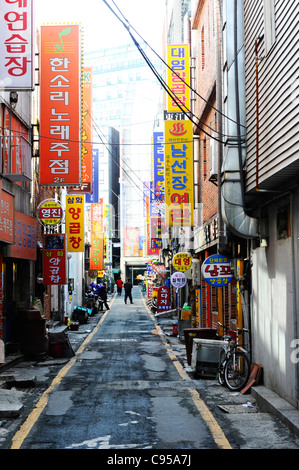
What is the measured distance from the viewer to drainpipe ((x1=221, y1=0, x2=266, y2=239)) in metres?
10.8

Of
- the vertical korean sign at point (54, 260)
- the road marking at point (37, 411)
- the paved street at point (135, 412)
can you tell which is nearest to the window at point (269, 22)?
the paved street at point (135, 412)

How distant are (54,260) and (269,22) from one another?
11286mm

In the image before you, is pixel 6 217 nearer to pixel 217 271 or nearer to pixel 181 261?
pixel 217 271

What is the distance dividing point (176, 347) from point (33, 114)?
865cm

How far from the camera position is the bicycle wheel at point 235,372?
10820mm

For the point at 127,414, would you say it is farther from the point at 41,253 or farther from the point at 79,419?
the point at 41,253

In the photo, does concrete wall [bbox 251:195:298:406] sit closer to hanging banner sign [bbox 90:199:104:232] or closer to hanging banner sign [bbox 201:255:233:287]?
hanging banner sign [bbox 201:255:233:287]

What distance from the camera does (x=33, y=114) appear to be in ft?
58.5

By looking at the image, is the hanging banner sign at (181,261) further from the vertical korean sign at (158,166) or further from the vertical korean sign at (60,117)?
the vertical korean sign at (158,166)

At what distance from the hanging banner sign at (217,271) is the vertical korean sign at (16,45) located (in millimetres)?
5515

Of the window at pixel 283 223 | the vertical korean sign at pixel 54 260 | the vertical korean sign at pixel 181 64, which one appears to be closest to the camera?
the window at pixel 283 223

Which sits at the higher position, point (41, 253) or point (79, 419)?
point (41, 253)
